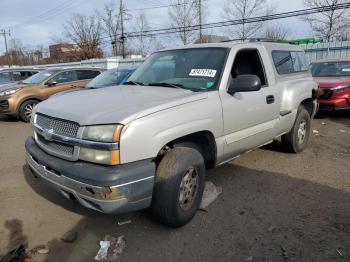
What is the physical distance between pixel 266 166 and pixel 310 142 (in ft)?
6.47

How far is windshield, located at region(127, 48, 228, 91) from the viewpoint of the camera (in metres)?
3.84

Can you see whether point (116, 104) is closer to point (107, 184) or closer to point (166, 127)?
point (166, 127)

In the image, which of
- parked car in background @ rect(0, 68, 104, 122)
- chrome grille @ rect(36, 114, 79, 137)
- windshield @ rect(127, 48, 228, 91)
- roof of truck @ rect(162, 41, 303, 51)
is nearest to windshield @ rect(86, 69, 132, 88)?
parked car in background @ rect(0, 68, 104, 122)

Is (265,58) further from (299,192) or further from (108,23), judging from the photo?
(108,23)

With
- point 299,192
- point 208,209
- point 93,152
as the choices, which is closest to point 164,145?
point 93,152

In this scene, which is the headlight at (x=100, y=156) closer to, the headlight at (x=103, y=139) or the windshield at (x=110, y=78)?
the headlight at (x=103, y=139)

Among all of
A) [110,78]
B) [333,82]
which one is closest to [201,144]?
[110,78]

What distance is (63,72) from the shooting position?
35.8ft

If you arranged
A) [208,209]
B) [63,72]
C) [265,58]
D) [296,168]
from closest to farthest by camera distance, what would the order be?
1. [208,209]
2. [265,58]
3. [296,168]
4. [63,72]

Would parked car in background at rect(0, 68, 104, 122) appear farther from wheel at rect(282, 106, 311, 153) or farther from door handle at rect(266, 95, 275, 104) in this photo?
door handle at rect(266, 95, 275, 104)

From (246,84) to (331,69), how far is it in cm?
768

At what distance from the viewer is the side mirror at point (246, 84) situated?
3648mm

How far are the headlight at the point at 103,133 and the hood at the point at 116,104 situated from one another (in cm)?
4

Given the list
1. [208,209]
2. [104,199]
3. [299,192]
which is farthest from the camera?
[299,192]
